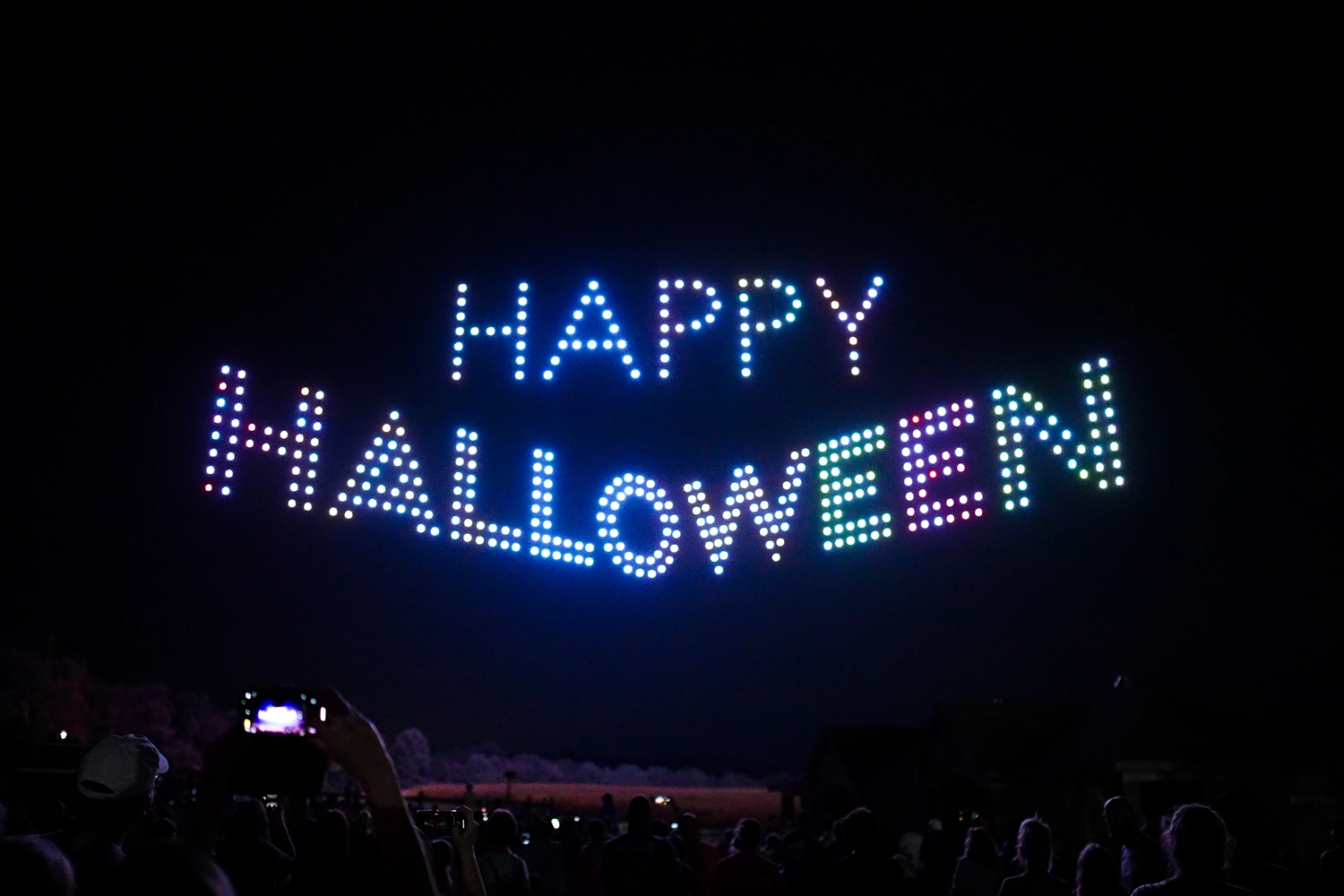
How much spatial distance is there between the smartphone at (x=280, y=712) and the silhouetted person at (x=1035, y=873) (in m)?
5.02

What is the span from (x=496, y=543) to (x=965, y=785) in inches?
913

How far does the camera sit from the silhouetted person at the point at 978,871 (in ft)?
25.6

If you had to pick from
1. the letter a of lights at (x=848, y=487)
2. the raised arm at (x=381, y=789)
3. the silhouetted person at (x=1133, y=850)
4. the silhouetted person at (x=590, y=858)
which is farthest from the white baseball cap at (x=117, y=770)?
the letter a of lights at (x=848, y=487)

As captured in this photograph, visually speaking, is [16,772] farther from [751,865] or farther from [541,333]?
[751,865]

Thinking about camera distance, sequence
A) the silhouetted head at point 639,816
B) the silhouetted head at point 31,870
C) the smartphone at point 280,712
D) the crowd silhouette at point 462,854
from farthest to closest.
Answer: the silhouetted head at point 639,816
the smartphone at point 280,712
the crowd silhouette at point 462,854
the silhouetted head at point 31,870

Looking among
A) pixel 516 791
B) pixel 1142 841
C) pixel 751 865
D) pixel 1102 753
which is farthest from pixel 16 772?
pixel 516 791

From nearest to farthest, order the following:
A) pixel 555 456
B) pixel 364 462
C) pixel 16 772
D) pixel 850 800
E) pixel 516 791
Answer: pixel 364 462 → pixel 555 456 → pixel 16 772 → pixel 850 800 → pixel 516 791

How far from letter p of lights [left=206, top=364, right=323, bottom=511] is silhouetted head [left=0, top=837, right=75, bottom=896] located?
737 cm

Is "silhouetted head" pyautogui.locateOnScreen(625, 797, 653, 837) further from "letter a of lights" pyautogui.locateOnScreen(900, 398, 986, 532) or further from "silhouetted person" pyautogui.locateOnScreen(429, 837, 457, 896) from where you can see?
"letter a of lights" pyautogui.locateOnScreen(900, 398, 986, 532)

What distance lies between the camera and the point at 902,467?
9.74 m

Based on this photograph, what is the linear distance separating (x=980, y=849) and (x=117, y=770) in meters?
6.36

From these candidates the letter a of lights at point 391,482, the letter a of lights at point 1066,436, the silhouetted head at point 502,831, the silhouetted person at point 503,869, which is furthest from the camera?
the letter a of lights at point 391,482

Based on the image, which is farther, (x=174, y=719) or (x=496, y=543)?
(x=174, y=719)

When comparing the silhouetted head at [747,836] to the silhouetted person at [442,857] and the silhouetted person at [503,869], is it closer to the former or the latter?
the silhouetted person at [503,869]
